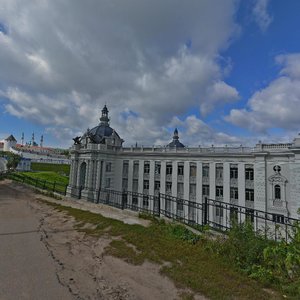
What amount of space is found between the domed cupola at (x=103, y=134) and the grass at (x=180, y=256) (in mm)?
25494

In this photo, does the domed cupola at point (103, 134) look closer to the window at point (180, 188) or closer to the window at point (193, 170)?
the window at point (180, 188)

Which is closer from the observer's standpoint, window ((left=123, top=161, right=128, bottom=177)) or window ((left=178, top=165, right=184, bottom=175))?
window ((left=178, top=165, right=184, bottom=175))

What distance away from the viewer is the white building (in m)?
26.3

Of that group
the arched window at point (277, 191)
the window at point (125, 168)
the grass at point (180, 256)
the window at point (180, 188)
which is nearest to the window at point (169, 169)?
the window at point (180, 188)

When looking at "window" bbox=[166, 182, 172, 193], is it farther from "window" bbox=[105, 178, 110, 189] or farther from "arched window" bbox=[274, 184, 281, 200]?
"arched window" bbox=[274, 184, 281, 200]

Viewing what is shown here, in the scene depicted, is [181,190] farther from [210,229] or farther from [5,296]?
[5,296]

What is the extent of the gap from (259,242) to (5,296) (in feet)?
21.6

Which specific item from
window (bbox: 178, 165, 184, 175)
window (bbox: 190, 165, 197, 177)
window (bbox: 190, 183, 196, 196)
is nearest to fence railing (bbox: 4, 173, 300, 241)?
window (bbox: 190, 183, 196, 196)

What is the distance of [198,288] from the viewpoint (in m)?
5.09

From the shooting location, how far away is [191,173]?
33.6 meters

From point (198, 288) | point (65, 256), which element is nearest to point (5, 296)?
point (65, 256)

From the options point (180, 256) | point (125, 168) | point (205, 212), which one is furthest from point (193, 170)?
point (180, 256)

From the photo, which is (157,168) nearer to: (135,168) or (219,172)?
(135,168)

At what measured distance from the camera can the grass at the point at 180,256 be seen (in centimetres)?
510
